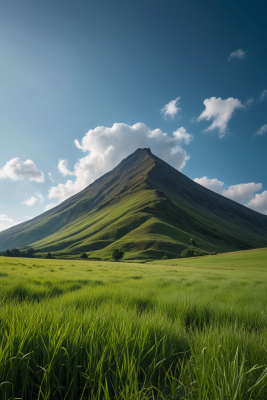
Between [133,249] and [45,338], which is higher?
[45,338]

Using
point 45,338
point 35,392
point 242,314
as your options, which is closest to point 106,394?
point 35,392

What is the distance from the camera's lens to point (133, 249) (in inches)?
5049

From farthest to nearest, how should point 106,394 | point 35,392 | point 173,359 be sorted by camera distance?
point 173,359
point 35,392
point 106,394

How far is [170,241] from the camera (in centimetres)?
12950

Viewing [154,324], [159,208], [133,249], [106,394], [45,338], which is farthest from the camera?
[159,208]

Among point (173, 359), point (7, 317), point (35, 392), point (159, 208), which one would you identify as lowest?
point (173, 359)

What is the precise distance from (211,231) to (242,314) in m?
191

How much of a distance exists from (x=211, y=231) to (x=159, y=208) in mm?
54076

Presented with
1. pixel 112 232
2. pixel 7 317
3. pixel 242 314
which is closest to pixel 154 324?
pixel 7 317

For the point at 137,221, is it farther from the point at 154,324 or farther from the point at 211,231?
the point at 154,324

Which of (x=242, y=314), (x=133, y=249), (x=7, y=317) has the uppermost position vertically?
(x=7, y=317)

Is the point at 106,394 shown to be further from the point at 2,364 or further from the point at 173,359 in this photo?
the point at 173,359

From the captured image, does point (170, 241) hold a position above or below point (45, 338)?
below

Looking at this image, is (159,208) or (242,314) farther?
(159,208)
